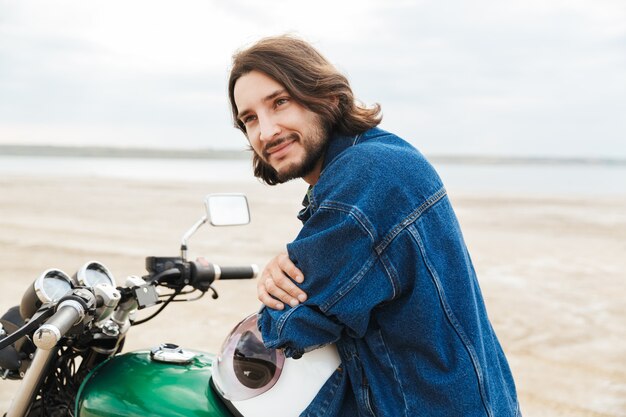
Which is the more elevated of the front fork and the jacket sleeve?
the jacket sleeve

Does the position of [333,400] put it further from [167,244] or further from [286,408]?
[167,244]

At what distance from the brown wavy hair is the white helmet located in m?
0.68

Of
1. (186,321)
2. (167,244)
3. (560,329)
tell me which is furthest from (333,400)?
(167,244)

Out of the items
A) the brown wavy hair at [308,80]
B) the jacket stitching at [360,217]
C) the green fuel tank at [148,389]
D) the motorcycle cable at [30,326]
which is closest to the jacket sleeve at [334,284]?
the jacket stitching at [360,217]

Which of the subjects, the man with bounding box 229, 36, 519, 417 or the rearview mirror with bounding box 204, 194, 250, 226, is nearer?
the man with bounding box 229, 36, 519, 417

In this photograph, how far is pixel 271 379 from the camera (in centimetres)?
178

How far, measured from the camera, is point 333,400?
172 centimetres

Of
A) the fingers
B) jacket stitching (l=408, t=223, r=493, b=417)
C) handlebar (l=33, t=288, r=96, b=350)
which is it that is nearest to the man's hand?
the fingers

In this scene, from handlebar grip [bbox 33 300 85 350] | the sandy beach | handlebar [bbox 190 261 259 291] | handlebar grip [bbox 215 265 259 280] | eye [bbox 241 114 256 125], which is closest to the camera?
handlebar grip [bbox 33 300 85 350]

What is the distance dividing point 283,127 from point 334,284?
0.60m

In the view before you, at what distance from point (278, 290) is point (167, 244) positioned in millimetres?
8922

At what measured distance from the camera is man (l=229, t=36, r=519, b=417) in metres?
1.62

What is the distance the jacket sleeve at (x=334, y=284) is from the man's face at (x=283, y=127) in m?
0.38

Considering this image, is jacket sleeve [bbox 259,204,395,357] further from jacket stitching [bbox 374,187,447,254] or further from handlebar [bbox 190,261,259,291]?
handlebar [bbox 190,261,259,291]
